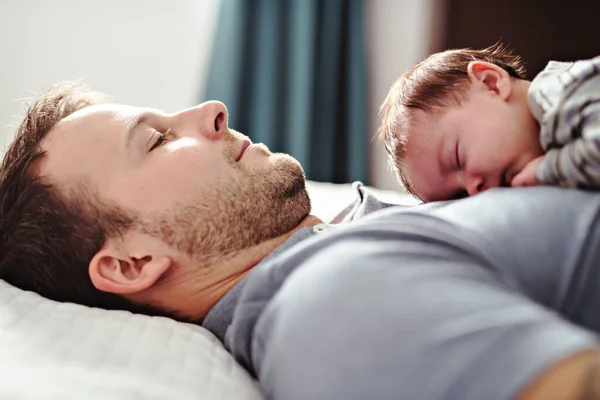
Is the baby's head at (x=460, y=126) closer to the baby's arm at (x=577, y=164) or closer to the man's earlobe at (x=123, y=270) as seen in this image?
the baby's arm at (x=577, y=164)

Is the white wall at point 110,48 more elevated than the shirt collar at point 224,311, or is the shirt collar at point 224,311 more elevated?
the white wall at point 110,48

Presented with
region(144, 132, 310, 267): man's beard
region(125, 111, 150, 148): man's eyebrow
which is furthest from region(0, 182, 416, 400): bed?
region(125, 111, 150, 148): man's eyebrow

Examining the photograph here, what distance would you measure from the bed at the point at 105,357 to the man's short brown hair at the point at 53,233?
91 mm

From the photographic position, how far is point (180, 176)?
111cm

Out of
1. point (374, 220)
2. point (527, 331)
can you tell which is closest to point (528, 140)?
point (374, 220)

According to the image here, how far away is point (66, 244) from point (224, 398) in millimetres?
492

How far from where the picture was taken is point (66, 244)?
1.10 m

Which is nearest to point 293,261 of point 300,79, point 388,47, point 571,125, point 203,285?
point 203,285

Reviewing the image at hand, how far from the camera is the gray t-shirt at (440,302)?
21.0 inches

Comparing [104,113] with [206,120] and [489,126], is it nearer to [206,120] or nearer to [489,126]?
[206,120]

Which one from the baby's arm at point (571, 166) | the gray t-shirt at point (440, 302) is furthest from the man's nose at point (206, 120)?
the baby's arm at point (571, 166)

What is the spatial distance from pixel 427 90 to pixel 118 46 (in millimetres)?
1977

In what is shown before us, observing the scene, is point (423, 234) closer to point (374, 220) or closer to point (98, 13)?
point (374, 220)

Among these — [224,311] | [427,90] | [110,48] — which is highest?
[427,90]
